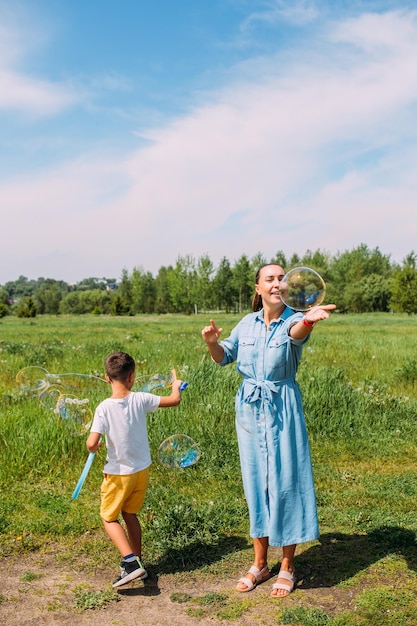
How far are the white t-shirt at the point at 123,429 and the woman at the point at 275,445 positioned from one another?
758 mm

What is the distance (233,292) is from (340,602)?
8557cm

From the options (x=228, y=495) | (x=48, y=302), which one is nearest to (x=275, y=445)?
(x=228, y=495)

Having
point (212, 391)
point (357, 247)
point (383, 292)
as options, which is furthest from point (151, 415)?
point (357, 247)

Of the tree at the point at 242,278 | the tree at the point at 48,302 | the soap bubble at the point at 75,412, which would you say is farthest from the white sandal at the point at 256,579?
the tree at the point at 48,302

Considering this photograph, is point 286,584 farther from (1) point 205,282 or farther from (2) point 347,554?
(1) point 205,282

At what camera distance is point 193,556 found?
486 cm

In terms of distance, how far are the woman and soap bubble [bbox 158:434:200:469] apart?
104 centimetres

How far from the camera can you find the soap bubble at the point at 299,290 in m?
4.20

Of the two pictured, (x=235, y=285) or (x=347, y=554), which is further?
(x=235, y=285)

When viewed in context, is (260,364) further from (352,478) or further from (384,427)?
(384,427)

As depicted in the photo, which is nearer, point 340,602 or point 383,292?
point 340,602

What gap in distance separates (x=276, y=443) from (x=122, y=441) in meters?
1.13

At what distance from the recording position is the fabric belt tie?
14.2 ft

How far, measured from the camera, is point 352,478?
263 inches
